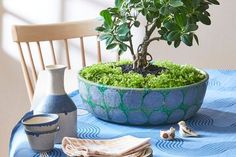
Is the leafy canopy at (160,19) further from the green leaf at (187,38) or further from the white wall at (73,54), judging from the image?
the white wall at (73,54)

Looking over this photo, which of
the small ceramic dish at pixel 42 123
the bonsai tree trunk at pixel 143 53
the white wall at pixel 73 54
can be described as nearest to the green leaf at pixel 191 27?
the bonsai tree trunk at pixel 143 53

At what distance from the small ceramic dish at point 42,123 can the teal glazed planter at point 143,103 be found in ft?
0.60

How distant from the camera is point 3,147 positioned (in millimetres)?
2619

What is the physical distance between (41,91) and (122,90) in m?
0.45

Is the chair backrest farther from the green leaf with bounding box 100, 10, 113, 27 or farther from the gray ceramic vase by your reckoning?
the gray ceramic vase

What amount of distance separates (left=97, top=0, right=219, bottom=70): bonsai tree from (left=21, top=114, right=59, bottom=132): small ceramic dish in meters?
0.28

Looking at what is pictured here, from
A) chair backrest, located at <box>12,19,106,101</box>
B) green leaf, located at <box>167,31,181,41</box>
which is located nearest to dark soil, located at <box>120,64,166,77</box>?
green leaf, located at <box>167,31,181,41</box>

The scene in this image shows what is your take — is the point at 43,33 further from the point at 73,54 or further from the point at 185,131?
the point at 185,131

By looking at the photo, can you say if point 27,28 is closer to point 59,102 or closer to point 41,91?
point 41,91

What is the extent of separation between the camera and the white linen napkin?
92 centimetres

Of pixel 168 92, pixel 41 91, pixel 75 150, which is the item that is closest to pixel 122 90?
pixel 168 92

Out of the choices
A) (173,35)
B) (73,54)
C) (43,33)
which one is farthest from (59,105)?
(73,54)

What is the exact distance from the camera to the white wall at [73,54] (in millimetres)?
2410

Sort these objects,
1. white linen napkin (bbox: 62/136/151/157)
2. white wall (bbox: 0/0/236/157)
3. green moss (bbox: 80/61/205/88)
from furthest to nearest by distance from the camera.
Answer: white wall (bbox: 0/0/236/157) < green moss (bbox: 80/61/205/88) < white linen napkin (bbox: 62/136/151/157)
